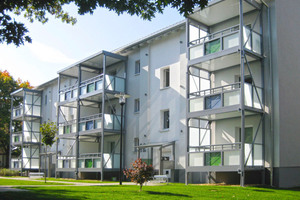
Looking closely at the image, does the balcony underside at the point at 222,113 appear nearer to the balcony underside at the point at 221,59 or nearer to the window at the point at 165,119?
the balcony underside at the point at 221,59

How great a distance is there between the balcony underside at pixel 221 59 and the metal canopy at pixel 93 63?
9044mm

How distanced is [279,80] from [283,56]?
1511mm

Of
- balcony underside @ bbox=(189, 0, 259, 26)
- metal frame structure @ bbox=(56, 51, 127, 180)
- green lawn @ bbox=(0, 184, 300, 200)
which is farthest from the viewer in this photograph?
metal frame structure @ bbox=(56, 51, 127, 180)

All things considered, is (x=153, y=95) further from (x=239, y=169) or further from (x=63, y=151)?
(x=63, y=151)

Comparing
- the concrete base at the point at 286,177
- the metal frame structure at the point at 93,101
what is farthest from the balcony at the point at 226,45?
the metal frame structure at the point at 93,101

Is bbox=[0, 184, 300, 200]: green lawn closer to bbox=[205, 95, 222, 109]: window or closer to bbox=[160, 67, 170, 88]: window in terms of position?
bbox=[205, 95, 222, 109]: window

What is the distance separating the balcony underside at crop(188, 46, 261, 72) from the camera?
770 inches

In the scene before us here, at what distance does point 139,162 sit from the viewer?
15453mm

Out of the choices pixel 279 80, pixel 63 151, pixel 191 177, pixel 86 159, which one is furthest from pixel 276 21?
pixel 63 151

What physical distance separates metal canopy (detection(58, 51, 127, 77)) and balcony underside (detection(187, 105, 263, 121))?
33.3ft

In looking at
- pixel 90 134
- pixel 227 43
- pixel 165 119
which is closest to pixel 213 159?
pixel 227 43

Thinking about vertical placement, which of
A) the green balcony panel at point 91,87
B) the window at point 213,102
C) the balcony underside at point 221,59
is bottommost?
the window at point 213,102

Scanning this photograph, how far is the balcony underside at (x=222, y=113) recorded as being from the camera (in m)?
18.9

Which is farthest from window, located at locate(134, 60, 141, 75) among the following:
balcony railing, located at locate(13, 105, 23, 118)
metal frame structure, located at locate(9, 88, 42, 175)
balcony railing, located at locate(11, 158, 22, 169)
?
balcony railing, located at locate(11, 158, 22, 169)
